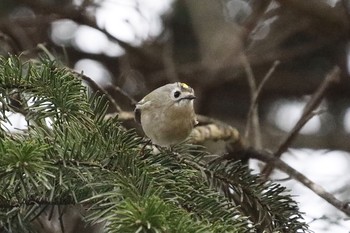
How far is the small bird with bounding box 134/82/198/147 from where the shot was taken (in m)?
1.41

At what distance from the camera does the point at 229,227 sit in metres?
0.77

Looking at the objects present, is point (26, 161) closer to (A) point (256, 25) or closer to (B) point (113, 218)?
(B) point (113, 218)

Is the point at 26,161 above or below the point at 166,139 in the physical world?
below

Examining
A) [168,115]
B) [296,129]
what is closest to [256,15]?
[296,129]

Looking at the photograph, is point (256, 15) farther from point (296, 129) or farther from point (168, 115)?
point (168, 115)

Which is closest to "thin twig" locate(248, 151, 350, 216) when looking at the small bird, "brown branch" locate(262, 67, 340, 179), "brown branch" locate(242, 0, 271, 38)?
"brown branch" locate(262, 67, 340, 179)

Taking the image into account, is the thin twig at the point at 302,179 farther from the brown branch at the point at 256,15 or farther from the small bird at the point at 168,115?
the brown branch at the point at 256,15

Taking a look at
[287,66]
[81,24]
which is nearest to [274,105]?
[287,66]

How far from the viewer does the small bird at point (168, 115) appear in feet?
4.61

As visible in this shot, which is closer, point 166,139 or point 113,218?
point 113,218

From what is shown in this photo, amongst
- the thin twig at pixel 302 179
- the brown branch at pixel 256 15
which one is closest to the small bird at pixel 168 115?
the thin twig at pixel 302 179

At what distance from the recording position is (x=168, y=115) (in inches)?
57.3

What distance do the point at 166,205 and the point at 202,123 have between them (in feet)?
3.26

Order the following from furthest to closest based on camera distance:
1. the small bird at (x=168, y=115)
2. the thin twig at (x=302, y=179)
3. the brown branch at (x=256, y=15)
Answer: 1. the brown branch at (x=256, y=15)
2. the small bird at (x=168, y=115)
3. the thin twig at (x=302, y=179)
